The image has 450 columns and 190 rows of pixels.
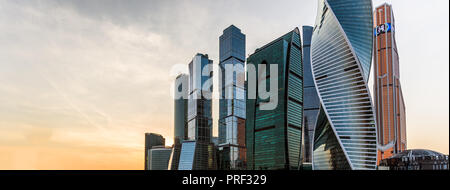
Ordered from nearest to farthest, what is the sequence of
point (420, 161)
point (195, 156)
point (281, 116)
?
point (420, 161) → point (281, 116) → point (195, 156)

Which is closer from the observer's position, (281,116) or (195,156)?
(281,116)

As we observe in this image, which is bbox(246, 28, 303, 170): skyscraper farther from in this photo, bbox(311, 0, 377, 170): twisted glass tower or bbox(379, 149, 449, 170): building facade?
bbox(379, 149, 449, 170): building facade

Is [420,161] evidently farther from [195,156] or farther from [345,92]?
[195,156]

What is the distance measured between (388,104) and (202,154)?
109285 mm

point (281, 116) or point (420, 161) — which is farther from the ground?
point (281, 116)

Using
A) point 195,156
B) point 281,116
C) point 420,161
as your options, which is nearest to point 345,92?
point 420,161

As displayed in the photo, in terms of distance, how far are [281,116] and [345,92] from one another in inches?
1979

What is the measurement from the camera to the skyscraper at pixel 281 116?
475ft

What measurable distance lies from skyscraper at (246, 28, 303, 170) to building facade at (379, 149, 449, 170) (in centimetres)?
5621

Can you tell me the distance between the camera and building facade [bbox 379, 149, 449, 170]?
83.6 metres

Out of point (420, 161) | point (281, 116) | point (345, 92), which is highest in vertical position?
point (345, 92)

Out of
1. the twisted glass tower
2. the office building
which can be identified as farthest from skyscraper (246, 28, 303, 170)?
the twisted glass tower

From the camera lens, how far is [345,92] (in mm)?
97500
